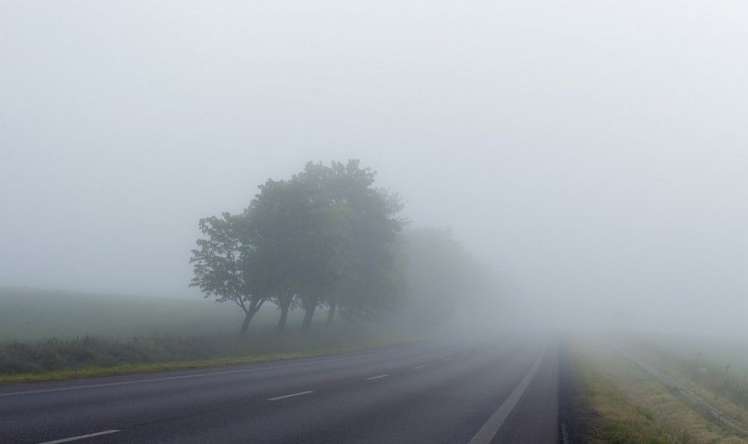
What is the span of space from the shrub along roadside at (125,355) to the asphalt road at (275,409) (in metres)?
2.06

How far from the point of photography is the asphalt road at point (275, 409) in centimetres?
1176

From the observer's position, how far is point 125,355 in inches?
1046

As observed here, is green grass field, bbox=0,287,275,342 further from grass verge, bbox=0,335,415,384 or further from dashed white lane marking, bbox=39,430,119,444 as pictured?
dashed white lane marking, bbox=39,430,119,444

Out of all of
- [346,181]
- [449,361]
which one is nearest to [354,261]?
[346,181]

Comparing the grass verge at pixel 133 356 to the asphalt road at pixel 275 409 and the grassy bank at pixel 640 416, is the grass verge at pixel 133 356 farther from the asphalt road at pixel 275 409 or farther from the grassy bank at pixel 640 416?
the grassy bank at pixel 640 416

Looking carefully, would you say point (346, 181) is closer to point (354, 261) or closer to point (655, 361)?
point (354, 261)

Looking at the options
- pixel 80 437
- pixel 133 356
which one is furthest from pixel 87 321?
pixel 80 437

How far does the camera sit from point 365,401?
727 inches

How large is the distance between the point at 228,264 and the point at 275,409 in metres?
29.1

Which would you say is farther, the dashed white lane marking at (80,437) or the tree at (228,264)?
the tree at (228,264)

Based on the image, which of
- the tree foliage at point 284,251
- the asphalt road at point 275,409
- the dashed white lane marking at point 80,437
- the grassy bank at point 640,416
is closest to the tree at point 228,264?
the tree foliage at point 284,251

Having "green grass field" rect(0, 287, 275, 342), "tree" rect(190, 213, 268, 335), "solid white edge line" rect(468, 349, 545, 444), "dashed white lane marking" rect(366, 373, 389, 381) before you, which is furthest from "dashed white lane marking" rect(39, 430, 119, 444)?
"tree" rect(190, 213, 268, 335)

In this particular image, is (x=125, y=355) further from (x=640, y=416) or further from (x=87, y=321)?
(x=87, y=321)

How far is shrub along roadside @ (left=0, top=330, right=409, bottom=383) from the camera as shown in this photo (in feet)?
69.7
